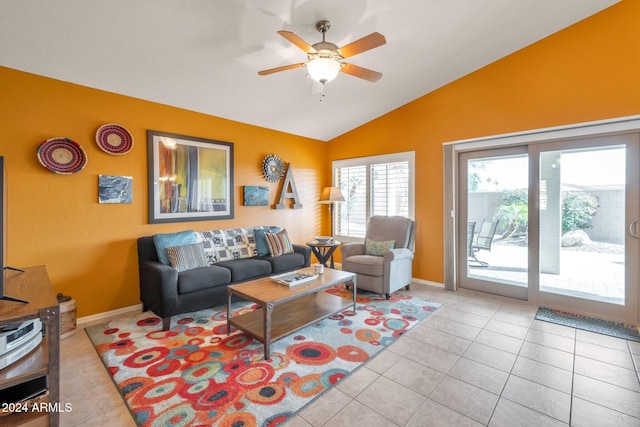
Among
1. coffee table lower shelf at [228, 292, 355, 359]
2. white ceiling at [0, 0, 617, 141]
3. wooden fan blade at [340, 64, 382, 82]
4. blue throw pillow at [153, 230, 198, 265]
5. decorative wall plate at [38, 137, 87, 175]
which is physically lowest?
coffee table lower shelf at [228, 292, 355, 359]

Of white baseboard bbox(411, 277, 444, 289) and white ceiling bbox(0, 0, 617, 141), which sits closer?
white ceiling bbox(0, 0, 617, 141)

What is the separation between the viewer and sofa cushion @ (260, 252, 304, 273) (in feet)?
12.9

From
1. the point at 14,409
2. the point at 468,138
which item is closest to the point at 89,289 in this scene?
the point at 14,409

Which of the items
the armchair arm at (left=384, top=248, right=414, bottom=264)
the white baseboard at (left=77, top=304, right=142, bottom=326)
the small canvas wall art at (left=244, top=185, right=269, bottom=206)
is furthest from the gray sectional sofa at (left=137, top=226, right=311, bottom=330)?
the armchair arm at (left=384, top=248, right=414, bottom=264)

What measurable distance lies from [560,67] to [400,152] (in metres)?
2.11

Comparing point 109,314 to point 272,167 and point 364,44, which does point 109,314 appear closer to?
point 272,167

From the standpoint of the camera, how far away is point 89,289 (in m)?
3.12

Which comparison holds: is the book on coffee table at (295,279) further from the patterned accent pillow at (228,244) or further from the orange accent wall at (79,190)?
the orange accent wall at (79,190)

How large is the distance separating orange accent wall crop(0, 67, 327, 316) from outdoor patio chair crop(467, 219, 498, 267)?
380 cm

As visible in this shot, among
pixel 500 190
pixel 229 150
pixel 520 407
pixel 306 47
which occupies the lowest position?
pixel 520 407

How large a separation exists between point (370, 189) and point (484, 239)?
191 cm

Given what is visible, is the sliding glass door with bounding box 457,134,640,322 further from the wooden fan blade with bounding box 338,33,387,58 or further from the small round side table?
Answer: the wooden fan blade with bounding box 338,33,387,58

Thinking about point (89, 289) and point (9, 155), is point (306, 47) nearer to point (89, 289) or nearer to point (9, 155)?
point (9, 155)

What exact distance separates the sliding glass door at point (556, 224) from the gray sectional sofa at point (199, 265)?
2.59 m
